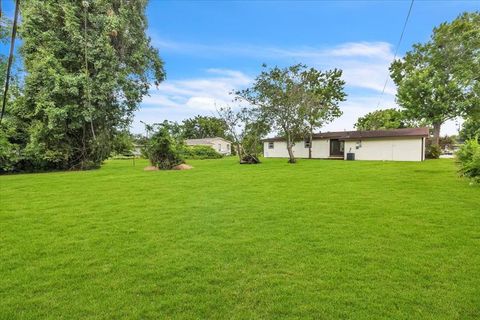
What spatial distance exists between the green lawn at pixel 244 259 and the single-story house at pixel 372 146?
17.3 metres

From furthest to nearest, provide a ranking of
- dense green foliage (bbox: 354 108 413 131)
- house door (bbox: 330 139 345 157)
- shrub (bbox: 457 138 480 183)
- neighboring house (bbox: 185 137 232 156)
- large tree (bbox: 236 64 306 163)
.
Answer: neighboring house (bbox: 185 137 232 156), dense green foliage (bbox: 354 108 413 131), house door (bbox: 330 139 345 157), large tree (bbox: 236 64 306 163), shrub (bbox: 457 138 480 183)

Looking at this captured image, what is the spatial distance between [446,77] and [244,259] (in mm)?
32544

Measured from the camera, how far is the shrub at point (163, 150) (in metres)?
17.3

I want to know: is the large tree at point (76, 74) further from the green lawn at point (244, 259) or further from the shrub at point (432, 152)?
the shrub at point (432, 152)

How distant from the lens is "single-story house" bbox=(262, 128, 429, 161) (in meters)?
22.5

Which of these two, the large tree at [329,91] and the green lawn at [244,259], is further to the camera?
the large tree at [329,91]

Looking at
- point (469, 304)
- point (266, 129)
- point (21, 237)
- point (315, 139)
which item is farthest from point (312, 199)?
point (315, 139)

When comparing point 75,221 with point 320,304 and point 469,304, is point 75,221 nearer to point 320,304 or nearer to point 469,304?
point 320,304

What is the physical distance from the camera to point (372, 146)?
24.6 m

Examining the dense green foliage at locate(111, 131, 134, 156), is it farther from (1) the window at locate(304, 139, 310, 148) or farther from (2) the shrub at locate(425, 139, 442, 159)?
(2) the shrub at locate(425, 139, 442, 159)

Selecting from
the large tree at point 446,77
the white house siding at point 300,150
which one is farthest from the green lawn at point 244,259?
the large tree at point 446,77

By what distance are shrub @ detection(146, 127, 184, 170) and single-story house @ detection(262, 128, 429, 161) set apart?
1575cm

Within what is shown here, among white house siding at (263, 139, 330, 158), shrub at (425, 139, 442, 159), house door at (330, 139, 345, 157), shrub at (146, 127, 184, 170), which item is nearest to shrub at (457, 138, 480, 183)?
shrub at (146, 127, 184, 170)

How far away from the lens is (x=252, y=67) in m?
23.1
